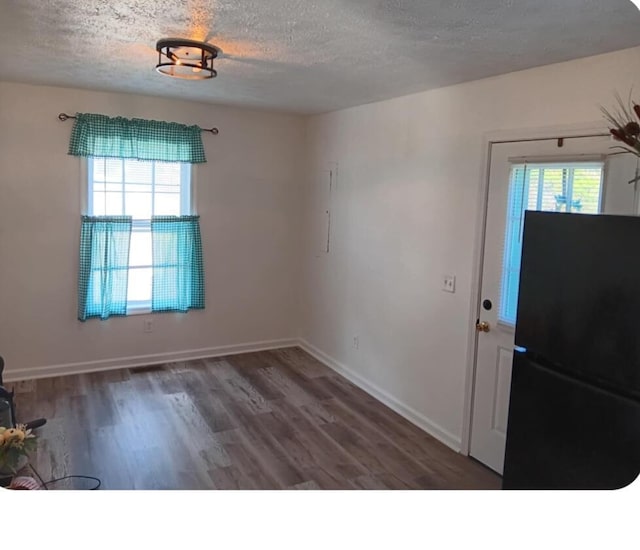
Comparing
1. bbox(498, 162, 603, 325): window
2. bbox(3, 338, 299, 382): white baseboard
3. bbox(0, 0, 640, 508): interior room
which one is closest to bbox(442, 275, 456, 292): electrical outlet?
bbox(0, 0, 640, 508): interior room

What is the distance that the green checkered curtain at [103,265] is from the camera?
435 centimetres

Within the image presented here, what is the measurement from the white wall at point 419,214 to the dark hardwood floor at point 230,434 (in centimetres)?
35

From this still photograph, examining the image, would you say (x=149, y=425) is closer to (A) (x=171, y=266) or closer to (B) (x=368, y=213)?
(A) (x=171, y=266)

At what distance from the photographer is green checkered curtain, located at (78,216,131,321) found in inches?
171

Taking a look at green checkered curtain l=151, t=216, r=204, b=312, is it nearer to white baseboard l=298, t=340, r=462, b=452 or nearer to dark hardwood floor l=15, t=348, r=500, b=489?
dark hardwood floor l=15, t=348, r=500, b=489

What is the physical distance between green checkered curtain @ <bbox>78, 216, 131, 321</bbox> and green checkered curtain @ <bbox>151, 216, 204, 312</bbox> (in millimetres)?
266

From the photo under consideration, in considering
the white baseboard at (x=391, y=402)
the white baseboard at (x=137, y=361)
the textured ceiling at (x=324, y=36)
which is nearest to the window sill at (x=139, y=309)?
the white baseboard at (x=137, y=361)

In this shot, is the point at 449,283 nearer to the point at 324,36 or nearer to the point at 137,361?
the point at 324,36

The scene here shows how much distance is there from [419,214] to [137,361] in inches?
113

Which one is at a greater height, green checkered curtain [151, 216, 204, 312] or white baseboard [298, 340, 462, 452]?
green checkered curtain [151, 216, 204, 312]

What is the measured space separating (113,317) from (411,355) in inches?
103

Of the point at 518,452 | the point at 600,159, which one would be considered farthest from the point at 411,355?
the point at 600,159

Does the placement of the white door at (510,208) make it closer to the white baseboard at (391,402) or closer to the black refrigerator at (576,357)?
the white baseboard at (391,402)

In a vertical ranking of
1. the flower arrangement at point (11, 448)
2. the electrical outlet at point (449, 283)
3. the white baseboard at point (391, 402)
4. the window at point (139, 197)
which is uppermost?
the window at point (139, 197)
